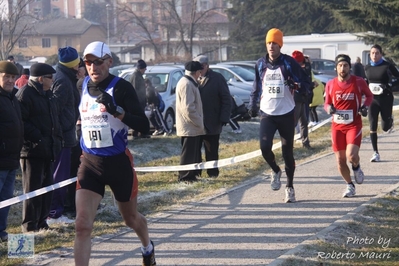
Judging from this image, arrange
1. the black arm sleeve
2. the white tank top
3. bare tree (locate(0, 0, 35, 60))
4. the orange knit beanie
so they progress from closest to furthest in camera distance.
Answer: the black arm sleeve < the orange knit beanie < the white tank top < bare tree (locate(0, 0, 35, 60))

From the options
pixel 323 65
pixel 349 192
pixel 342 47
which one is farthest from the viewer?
pixel 342 47

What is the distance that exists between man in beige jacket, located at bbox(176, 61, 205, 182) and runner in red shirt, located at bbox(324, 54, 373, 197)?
2.23 meters

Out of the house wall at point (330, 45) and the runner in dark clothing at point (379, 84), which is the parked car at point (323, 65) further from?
the runner in dark clothing at point (379, 84)

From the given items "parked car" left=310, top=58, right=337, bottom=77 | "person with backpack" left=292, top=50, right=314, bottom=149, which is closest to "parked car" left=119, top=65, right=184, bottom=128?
"person with backpack" left=292, top=50, right=314, bottom=149

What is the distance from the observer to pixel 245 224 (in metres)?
8.32

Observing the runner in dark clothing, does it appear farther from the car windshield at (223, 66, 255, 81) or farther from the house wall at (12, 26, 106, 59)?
the house wall at (12, 26, 106, 59)

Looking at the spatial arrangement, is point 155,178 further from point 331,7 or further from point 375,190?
point 331,7

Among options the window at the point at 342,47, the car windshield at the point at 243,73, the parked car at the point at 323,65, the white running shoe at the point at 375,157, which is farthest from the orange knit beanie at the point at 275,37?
the window at the point at 342,47

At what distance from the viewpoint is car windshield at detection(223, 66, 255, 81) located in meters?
24.5

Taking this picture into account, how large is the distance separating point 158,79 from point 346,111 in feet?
35.5

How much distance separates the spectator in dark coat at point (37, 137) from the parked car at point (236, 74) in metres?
15.6

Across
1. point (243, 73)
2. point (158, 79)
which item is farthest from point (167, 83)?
point (243, 73)

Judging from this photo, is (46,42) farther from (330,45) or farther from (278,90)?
(278,90)

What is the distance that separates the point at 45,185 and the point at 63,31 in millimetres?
81859
